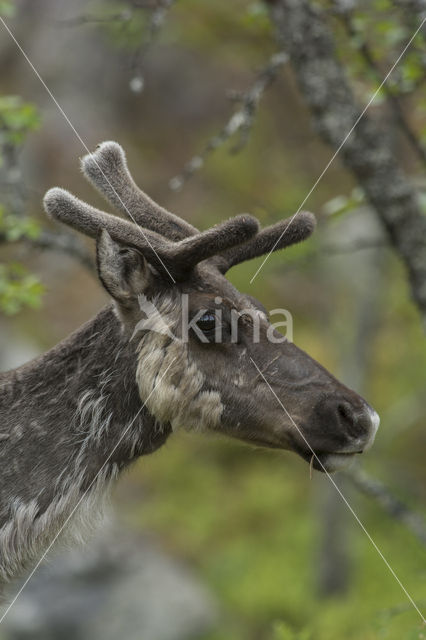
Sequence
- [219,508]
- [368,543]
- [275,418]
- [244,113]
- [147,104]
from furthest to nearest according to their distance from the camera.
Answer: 1. [147,104]
2. [219,508]
3. [368,543]
4. [244,113]
5. [275,418]

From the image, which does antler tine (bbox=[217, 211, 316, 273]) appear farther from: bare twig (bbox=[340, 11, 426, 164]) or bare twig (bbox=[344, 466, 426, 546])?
bare twig (bbox=[344, 466, 426, 546])

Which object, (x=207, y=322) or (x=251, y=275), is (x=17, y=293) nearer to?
(x=207, y=322)

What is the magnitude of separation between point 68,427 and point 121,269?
92cm

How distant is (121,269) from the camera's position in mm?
4582

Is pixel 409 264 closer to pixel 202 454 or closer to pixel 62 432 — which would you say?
pixel 62 432

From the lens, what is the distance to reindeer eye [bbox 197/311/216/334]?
467cm

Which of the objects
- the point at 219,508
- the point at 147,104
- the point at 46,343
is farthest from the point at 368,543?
the point at 147,104

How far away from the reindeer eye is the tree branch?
6.28ft

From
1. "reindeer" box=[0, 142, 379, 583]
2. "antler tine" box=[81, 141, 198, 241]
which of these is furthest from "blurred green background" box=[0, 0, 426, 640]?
"antler tine" box=[81, 141, 198, 241]

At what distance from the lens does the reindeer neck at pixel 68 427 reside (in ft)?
15.2

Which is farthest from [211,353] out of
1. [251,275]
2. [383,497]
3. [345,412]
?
[251,275]

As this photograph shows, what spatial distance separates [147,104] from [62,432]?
18.6 metres

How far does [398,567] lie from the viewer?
11.8 m

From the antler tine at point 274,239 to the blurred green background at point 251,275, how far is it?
1.06 m
